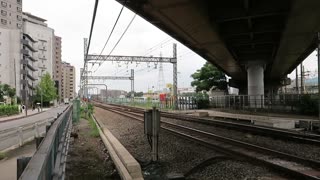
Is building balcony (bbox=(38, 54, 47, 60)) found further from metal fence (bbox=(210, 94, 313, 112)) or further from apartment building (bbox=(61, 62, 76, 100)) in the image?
metal fence (bbox=(210, 94, 313, 112))

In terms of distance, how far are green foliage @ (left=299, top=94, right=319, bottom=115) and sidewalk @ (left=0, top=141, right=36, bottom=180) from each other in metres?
21.0

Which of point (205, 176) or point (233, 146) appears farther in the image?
point (233, 146)

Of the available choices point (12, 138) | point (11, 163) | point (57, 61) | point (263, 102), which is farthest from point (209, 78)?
point (57, 61)

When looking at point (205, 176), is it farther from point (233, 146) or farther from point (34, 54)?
point (34, 54)

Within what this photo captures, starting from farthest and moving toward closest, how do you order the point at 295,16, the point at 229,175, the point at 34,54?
the point at 34,54 → the point at 295,16 → the point at 229,175

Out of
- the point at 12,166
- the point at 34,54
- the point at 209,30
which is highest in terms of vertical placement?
the point at 34,54

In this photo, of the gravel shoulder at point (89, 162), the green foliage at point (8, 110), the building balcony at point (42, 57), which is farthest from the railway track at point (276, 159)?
the building balcony at point (42, 57)

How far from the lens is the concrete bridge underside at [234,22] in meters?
17.1

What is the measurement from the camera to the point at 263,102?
36.9 metres

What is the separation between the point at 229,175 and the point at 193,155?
327 centimetres

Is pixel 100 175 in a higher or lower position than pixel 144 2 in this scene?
lower

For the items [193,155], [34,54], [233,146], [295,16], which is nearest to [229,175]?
[193,155]

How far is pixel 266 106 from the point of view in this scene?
36625 mm

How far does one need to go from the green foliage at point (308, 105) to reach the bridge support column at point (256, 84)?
6.70 metres
